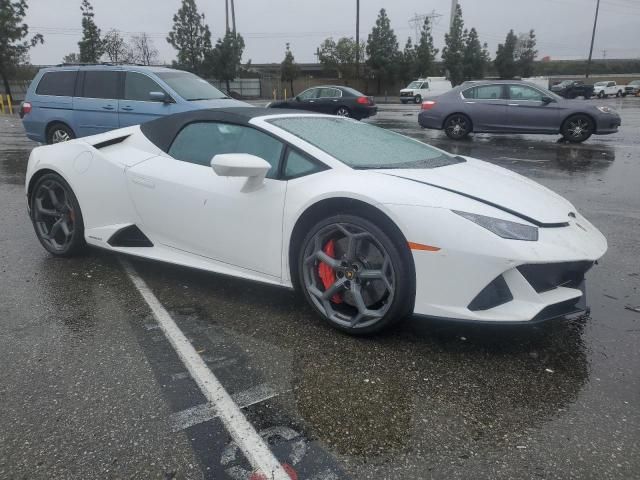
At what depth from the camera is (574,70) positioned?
78562 mm

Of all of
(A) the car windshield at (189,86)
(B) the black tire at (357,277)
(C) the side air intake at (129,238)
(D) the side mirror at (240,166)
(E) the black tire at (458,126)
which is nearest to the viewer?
(B) the black tire at (357,277)

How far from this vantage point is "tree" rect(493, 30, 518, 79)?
2009 inches

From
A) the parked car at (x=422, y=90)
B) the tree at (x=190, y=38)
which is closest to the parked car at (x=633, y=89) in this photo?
the parked car at (x=422, y=90)

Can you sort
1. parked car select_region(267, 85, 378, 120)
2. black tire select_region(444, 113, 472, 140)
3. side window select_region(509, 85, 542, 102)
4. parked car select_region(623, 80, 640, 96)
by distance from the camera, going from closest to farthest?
side window select_region(509, 85, 542, 102)
black tire select_region(444, 113, 472, 140)
parked car select_region(267, 85, 378, 120)
parked car select_region(623, 80, 640, 96)

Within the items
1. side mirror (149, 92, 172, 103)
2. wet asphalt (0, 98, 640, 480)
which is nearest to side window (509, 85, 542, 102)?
side mirror (149, 92, 172, 103)

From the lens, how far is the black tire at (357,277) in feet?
8.75

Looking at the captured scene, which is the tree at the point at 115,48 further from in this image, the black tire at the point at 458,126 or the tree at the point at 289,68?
Answer: the black tire at the point at 458,126

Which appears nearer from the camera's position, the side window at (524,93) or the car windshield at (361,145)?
the car windshield at (361,145)

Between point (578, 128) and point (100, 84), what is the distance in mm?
10114

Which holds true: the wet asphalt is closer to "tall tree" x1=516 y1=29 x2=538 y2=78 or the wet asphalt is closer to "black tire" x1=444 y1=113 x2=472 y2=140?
"black tire" x1=444 y1=113 x2=472 y2=140

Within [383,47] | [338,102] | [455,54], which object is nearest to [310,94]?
[338,102]

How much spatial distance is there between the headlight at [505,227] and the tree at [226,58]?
43340mm

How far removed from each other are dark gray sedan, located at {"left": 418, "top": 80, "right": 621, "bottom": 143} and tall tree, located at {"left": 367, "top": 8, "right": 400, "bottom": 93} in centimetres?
3546

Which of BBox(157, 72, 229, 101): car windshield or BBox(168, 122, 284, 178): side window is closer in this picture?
BBox(168, 122, 284, 178): side window
